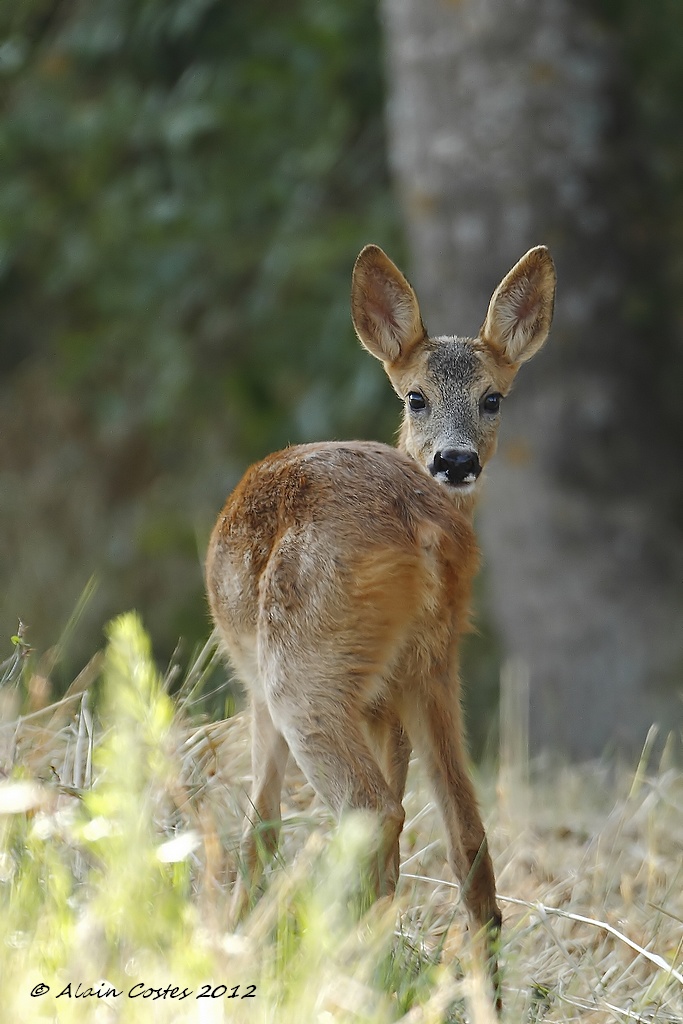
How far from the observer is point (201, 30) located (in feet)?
29.6

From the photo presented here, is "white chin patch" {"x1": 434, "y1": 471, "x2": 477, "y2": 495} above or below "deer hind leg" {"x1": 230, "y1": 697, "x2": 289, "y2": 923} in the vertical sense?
above

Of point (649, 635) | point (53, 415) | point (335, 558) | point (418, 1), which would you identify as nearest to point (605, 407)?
point (649, 635)

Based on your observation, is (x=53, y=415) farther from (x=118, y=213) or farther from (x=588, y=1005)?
(x=588, y=1005)

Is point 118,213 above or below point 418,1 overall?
below

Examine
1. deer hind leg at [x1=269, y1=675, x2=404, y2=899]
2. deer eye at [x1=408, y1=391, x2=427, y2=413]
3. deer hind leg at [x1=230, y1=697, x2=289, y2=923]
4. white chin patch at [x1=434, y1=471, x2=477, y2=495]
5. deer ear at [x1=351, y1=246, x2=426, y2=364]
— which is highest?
deer ear at [x1=351, y1=246, x2=426, y2=364]

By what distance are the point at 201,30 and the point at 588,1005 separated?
22.5 feet

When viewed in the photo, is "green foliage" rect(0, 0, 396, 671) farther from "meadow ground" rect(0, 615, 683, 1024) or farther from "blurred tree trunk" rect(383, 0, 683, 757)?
"meadow ground" rect(0, 615, 683, 1024)

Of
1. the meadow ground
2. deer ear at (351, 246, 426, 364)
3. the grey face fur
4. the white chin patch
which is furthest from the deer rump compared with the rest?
deer ear at (351, 246, 426, 364)

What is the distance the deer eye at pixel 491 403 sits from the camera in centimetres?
540

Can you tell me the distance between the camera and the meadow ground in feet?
8.92

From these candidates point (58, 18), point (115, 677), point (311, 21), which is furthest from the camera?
point (58, 18)

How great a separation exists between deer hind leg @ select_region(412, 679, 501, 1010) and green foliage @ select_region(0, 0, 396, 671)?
4612 millimetres

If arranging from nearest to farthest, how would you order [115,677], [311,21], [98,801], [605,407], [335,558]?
[98,801]
[115,677]
[335,558]
[605,407]
[311,21]

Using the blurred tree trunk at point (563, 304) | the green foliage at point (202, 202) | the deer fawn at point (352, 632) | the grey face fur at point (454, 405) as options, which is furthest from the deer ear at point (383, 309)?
the green foliage at point (202, 202)
